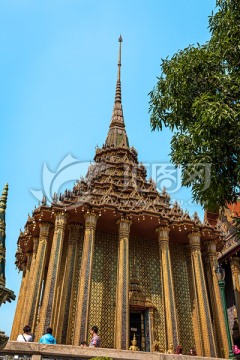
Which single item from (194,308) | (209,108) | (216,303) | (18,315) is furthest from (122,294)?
(209,108)

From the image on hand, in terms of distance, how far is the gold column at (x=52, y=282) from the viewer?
15883mm

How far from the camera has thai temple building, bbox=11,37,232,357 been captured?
1691cm

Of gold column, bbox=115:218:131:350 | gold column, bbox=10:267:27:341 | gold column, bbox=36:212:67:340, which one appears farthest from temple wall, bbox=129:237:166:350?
gold column, bbox=10:267:27:341

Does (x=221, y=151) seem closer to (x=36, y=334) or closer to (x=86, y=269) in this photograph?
(x=86, y=269)

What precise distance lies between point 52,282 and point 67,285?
1.49 meters

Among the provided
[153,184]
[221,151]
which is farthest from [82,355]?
[153,184]

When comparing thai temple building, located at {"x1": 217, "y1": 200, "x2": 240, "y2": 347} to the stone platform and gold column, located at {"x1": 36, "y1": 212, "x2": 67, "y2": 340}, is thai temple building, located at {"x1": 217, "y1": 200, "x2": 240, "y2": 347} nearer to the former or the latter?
gold column, located at {"x1": 36, "y1": 212, "x2": 67, "y2": 340}

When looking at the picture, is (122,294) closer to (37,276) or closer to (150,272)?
(150,272)

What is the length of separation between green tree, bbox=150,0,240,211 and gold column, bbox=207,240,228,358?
10.1m

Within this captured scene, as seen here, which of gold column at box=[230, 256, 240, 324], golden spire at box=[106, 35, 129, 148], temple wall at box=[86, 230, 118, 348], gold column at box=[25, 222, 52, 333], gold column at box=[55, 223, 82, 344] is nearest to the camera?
gold column at box=[25, 222, 52, 333]

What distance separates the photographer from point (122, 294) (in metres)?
17.0

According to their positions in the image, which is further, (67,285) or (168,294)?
(67,285)

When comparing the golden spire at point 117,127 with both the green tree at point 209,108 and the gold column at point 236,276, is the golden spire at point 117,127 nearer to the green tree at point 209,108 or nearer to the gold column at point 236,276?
the gold column at point 236,276

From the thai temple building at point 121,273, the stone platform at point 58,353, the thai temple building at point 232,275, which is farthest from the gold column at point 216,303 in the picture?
the stone platform at point 58,353
